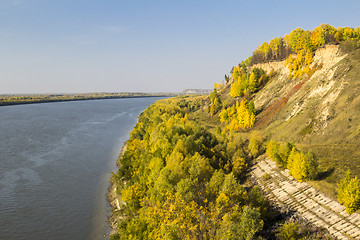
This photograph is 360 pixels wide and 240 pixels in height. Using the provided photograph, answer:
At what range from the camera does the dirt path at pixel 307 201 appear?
25906 mm

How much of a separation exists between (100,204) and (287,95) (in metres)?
72.1

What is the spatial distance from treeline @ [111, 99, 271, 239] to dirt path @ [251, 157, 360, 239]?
4.83 metres

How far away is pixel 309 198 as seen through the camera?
33.1 m

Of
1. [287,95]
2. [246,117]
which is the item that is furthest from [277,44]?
[246,117]

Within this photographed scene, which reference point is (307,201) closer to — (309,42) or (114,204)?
(114,204)

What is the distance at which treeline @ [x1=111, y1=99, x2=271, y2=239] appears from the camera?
21219 millimetres

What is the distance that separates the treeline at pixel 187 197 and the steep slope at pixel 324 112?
14038 mm

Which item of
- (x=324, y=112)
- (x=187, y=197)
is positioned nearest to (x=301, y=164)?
(x=187, y=197)

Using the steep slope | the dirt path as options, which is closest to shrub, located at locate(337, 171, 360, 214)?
the dirt path

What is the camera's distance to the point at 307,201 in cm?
3272

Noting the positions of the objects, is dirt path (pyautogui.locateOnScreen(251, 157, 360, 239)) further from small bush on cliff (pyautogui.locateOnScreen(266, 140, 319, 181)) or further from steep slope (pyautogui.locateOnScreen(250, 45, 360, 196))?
steep slope (pyautogui.locateOnScreen(250, 45, 360, 196))

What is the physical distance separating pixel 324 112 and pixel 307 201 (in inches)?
1241

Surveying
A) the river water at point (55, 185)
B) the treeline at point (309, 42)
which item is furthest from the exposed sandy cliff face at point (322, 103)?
the river water at point (55, 185)

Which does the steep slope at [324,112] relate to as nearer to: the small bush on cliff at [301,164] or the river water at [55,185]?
the small bush on cliff at [301,164]
